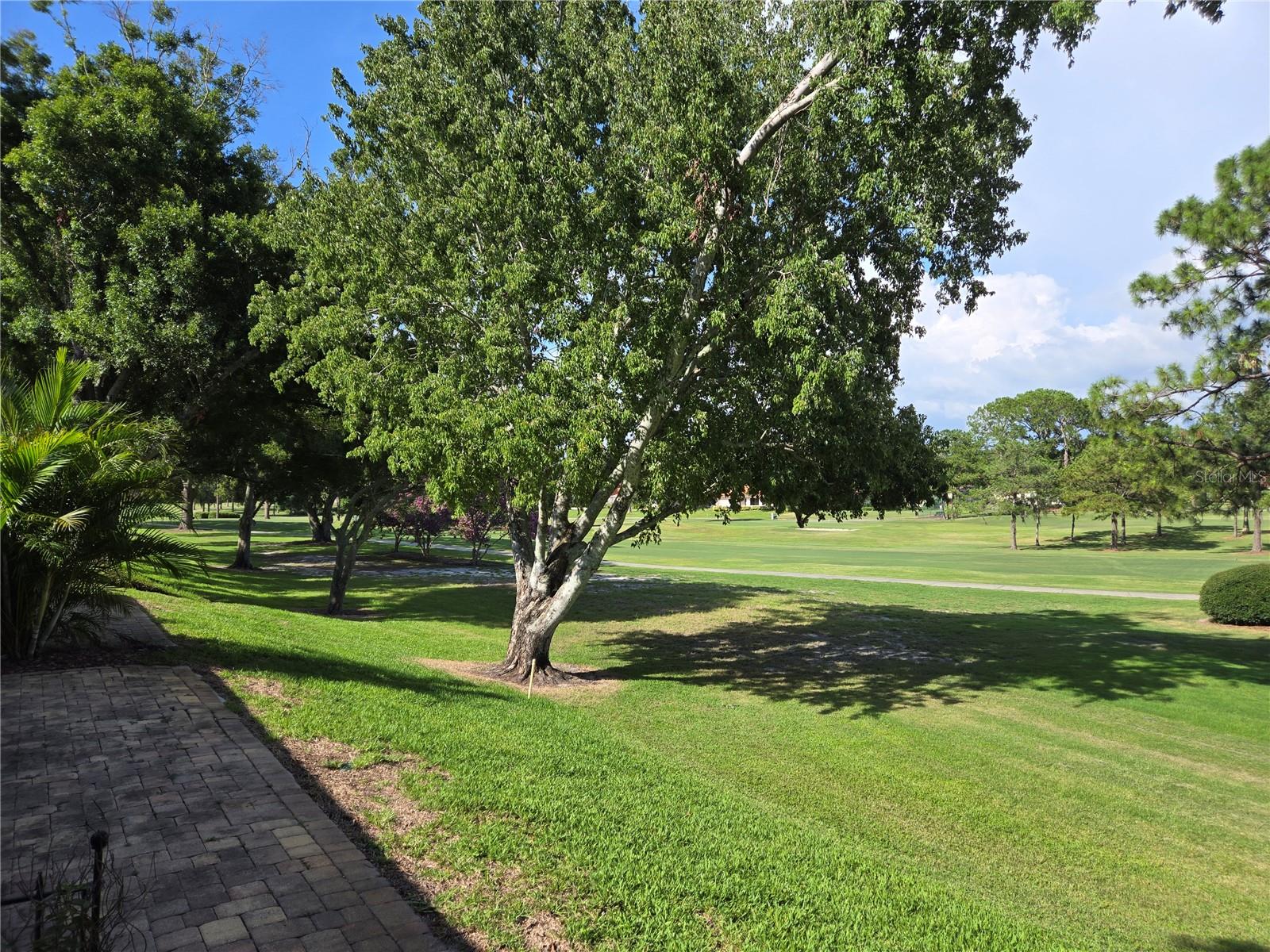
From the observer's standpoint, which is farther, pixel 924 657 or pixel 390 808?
pixel 924 657

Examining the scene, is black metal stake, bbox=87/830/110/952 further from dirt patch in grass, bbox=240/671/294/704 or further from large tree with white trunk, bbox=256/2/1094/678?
large tree with white trunk, bbox=256/2/1094/678

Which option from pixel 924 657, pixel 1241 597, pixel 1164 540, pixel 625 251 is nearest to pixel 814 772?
pixel 625 251

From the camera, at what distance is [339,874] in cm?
439

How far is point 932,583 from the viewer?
105 ft

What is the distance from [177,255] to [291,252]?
7.77 feet

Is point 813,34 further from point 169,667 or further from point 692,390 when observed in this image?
point 169,667

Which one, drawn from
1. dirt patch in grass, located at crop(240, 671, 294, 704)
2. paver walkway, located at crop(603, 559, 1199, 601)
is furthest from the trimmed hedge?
dirt patch in grass, located at crop(240, 671, 294, 704)

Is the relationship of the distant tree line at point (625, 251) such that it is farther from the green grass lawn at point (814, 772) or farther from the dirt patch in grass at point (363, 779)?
the dirt patch in grass at point (363, 779)

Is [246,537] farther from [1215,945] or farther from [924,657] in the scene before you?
[1215,945]

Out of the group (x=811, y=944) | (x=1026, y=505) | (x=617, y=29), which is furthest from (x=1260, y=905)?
(x=1026, y=505)

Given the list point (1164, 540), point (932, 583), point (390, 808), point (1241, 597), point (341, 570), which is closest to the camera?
point (390, 808)

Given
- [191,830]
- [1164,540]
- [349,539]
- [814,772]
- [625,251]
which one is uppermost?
[625,251]

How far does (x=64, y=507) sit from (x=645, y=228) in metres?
8.54

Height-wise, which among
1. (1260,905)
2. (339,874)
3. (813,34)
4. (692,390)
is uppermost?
(813,34)
